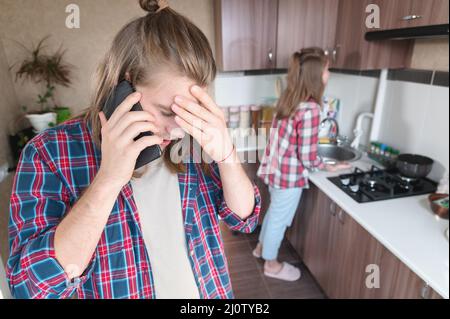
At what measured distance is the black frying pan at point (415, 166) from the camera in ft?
3.66

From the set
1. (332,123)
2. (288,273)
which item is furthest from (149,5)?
(288,273)

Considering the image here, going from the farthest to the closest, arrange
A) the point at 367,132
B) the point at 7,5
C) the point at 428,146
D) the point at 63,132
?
1. the point at 367,132
2. the point at 428,146
3. the point at 63,132
4. the point at 7,5

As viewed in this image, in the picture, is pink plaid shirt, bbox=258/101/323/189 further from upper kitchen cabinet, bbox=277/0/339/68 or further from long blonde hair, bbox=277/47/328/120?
upper kitchen cabinet, bbox=277/0/339/68

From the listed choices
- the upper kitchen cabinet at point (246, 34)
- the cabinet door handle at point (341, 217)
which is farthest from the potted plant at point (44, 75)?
the cabinet door handle at point (341, 217)

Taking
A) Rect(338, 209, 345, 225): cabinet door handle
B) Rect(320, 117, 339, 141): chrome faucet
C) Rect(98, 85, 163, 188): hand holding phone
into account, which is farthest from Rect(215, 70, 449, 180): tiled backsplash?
Rect(98, 85, 163, 188): hand holding phone

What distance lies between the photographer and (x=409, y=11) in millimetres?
311

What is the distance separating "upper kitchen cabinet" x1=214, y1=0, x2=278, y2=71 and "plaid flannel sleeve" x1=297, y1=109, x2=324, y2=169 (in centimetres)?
28

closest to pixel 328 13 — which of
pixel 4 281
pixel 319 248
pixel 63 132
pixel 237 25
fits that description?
pixel 237 25

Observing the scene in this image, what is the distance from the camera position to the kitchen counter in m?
0.77

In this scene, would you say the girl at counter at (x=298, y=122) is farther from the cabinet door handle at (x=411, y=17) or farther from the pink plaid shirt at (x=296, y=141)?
the cabinet door handle at (x=411, y=17)

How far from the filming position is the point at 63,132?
393 mm

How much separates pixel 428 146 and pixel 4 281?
144cm

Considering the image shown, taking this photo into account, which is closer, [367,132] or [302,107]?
[302,107]
